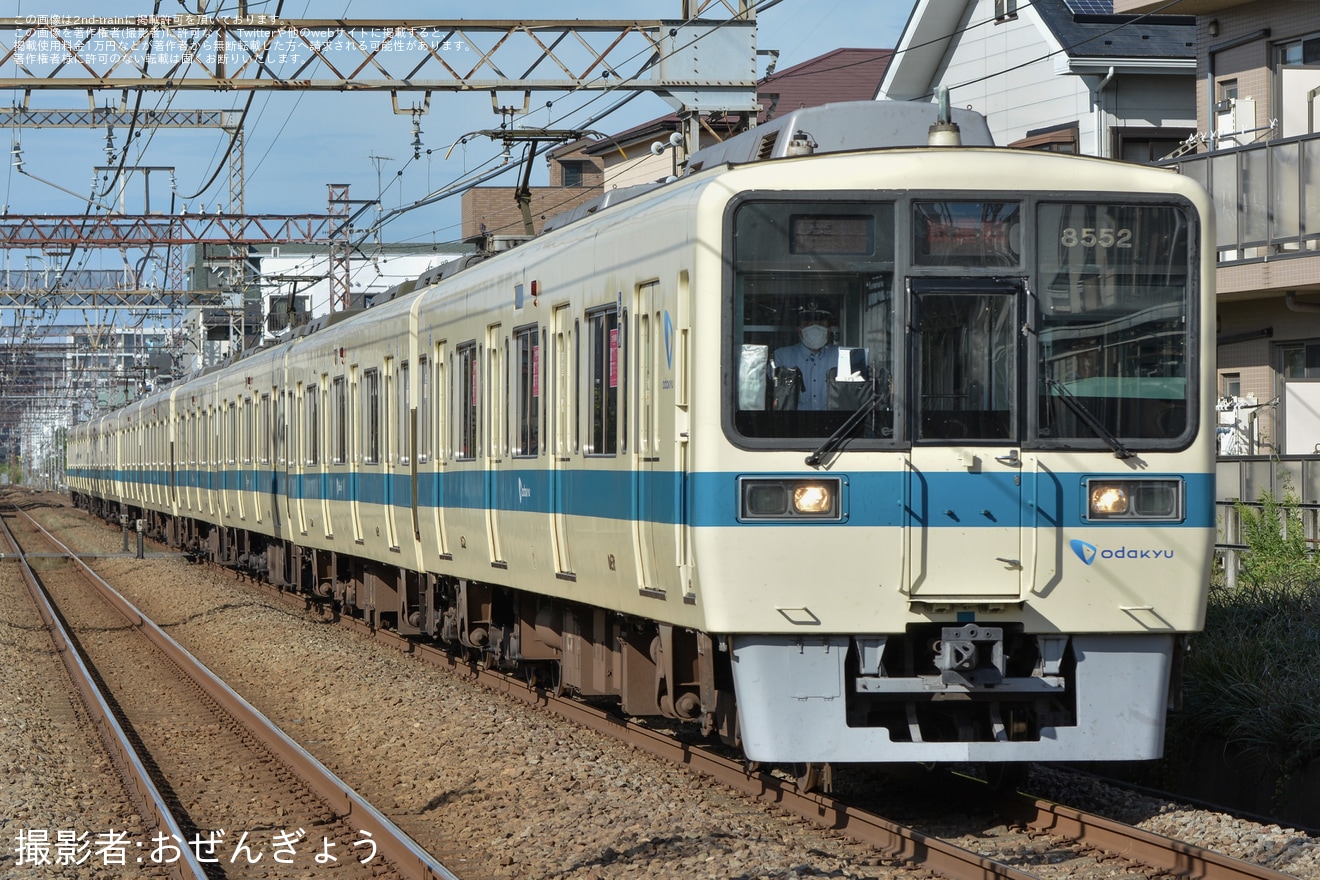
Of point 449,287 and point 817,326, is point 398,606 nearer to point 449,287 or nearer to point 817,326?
point 449,287

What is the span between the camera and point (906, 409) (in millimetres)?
6766

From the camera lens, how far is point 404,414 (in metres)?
13.1

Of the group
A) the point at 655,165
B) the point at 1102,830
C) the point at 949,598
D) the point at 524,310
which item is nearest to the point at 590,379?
the point at 524,310

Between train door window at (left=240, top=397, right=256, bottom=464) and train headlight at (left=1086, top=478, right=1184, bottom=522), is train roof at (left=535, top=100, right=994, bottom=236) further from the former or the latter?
train door window at (left=240, top=397, right=256, bottom=464)

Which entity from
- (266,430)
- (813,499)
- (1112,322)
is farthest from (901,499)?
(266,430)

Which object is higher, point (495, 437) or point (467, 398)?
point (467, 398)

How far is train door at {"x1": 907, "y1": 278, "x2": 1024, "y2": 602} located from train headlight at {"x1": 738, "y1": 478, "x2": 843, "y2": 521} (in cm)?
32

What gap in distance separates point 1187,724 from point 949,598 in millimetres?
2706

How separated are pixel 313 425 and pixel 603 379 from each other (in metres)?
9.55

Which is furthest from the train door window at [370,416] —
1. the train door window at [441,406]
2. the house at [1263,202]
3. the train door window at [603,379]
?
the house at [1263,202]

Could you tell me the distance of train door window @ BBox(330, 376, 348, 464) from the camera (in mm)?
15625

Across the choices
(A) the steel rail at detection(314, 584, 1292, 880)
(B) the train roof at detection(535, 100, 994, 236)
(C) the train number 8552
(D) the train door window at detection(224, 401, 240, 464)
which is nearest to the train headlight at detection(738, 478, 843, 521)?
(A) the steel rail at detection(314, 584, 1292, 880)

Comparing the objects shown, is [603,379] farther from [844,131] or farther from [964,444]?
[964,444]

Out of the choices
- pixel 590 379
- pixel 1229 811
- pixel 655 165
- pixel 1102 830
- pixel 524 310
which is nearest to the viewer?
pixel 1102 830
